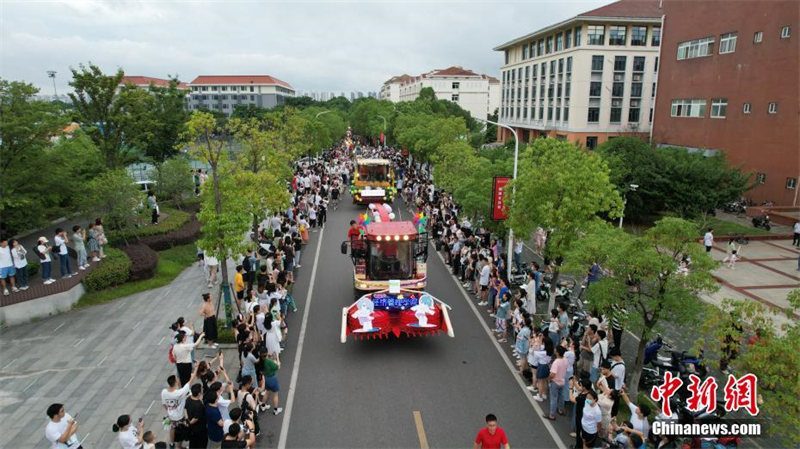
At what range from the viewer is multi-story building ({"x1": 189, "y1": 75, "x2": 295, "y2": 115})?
133500mm

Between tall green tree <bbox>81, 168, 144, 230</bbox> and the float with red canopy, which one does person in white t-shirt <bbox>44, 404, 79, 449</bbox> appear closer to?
the float with red canopy

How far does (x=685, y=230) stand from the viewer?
9.51 metres

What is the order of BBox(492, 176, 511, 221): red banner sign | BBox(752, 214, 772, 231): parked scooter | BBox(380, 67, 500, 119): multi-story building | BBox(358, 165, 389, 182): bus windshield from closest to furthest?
BBox(492, 176, 511, 221): red banner sign < BBox(752, 214, 772, 231): parked scooter < BBox(358, 165, 389, 182): bus windshield < BBox(380, 67, 500, 119): multi-story building

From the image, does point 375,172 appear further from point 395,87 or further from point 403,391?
point 395,87

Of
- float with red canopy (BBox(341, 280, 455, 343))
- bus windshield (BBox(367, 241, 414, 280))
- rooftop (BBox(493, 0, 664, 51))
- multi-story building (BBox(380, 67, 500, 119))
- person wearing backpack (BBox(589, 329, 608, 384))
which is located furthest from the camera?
multi-story building (BBox(380, 67, 500, 119))

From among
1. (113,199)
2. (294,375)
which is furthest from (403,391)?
(113,199)

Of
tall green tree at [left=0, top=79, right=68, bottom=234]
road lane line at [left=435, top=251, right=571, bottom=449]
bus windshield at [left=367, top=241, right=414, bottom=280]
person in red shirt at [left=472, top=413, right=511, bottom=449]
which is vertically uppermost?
tall green tree at [left=0, top=79, right=68, bottom=234]

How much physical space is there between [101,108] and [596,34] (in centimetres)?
4692

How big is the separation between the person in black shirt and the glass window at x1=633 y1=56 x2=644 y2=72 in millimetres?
55457

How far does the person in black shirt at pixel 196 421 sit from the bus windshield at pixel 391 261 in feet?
22.5

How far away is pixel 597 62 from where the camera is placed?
51281 mm

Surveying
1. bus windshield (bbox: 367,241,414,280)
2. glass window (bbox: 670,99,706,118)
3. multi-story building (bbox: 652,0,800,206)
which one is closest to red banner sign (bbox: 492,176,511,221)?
bus windshield (bbox: 367,241,414,280)

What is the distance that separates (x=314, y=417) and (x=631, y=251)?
721 cm

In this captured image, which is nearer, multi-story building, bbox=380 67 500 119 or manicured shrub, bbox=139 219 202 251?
manicured shrub, bbox=139 219 202 251
